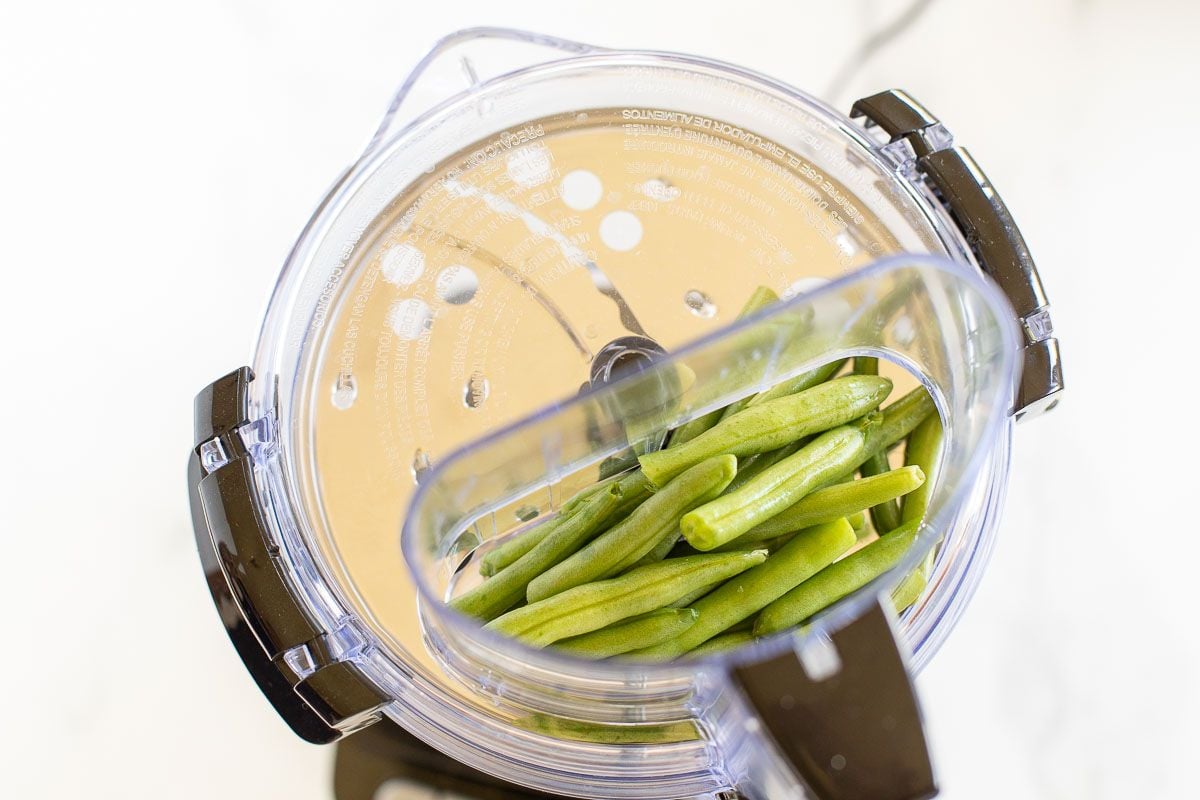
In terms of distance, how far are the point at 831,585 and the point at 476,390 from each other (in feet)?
0.80

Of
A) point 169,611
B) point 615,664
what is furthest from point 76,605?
point 615,664

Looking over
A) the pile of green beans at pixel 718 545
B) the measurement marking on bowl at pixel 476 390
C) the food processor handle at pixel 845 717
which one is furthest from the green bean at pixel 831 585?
the measurement marking on bowl at pixel 476 390

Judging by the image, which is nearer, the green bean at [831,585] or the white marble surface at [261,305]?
the green bean at [831,585]

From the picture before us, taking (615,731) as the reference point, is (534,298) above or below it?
above

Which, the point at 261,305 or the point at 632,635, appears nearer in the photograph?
the point at 632,635

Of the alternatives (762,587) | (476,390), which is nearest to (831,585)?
(762,587)

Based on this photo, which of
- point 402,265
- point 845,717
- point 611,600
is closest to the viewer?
point 845,717

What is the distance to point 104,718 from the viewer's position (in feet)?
2.39

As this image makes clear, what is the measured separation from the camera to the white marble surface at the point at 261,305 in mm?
736

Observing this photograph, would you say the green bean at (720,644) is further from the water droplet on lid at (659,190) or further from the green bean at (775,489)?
the water droplet on lid at (659,190)

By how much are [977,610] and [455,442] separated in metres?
0.39

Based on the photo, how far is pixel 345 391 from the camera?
2.13 feet

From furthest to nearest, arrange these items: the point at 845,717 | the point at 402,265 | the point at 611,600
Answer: the point at 402,265 → the point at 611,600 → the point at 845,717

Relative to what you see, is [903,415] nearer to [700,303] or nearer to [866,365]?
[866,365]
